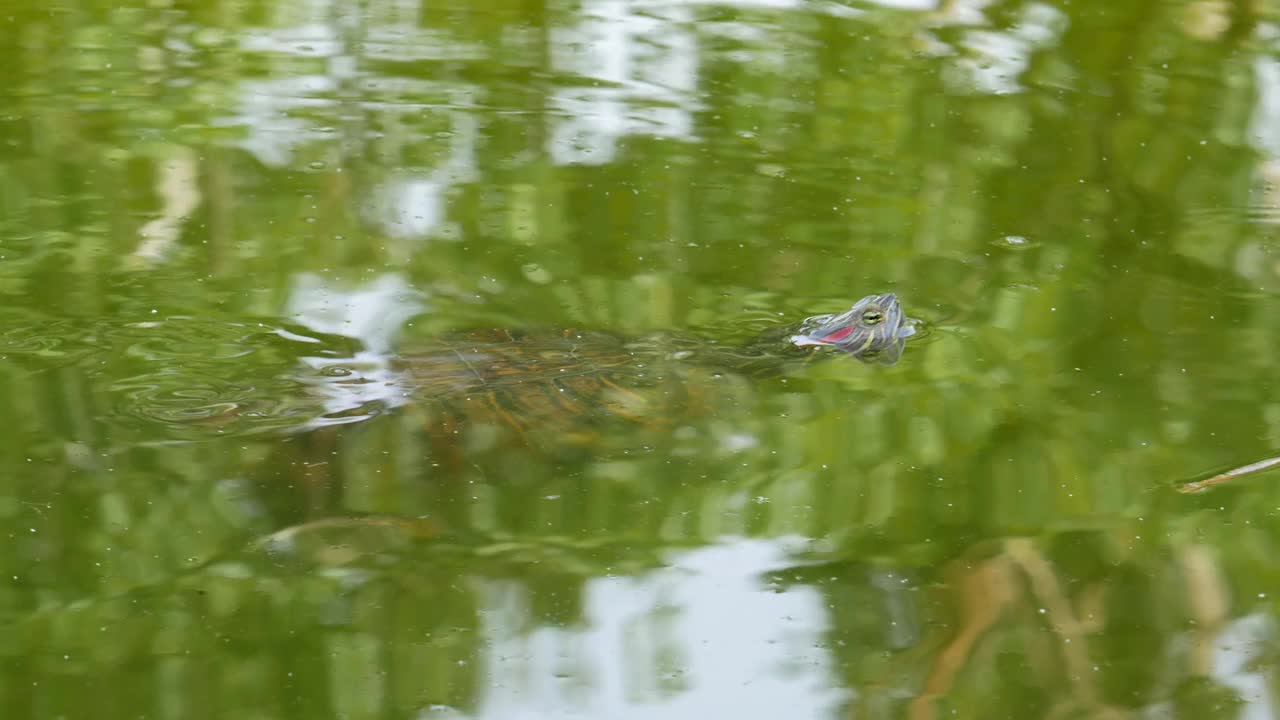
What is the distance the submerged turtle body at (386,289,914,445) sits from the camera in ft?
8.54

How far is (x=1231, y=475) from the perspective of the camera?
2533 mm

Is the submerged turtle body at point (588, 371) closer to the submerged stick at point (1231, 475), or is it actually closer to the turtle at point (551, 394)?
the turtle at point (551, 394)

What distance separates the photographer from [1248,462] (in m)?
2.58

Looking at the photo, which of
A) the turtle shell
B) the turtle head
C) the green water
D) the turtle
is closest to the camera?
the green water

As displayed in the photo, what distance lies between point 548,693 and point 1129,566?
1.01 m

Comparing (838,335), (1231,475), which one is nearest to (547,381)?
(838,335)

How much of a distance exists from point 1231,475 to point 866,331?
0.75m

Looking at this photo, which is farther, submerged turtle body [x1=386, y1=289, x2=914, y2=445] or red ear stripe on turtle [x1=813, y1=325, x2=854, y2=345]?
red ear stripe on turtle [x1=813, y1=325, x2=854, y2=345]

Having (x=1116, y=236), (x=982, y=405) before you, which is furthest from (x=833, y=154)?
(x=982, y=405)

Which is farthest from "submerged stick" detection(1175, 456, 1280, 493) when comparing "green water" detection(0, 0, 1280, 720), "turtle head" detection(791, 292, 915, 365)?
"turtle head" detection(791, 292, 915, 365)

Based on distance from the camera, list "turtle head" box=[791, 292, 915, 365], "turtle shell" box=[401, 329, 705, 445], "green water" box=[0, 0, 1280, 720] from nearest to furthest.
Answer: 1. "green water" box=[0, 0, 1280, 720]
2. "turtle shell" box=[401, 329, 705, 445]
3. "turtle head" box=[791, 292, 915, 365]

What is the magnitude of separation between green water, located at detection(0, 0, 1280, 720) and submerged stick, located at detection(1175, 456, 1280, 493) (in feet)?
0.07

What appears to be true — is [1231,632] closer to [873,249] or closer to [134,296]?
[873,249]

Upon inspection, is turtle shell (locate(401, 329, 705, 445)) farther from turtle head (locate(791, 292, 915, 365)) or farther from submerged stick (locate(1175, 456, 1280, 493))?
submerged stick (locate(1175, 456, 1280, 493))
